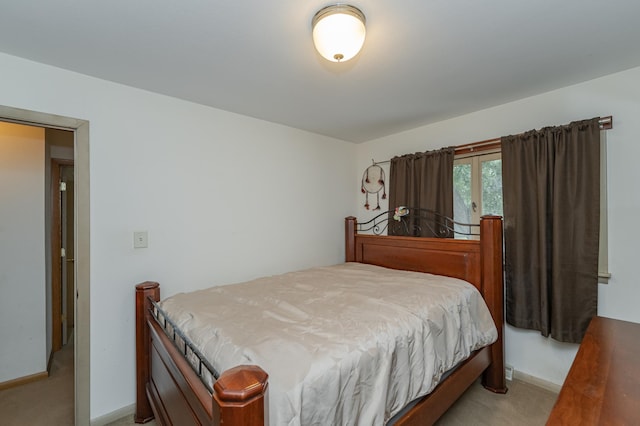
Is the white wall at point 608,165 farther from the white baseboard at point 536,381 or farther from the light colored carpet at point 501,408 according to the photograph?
the light colored carpet at point 501,408

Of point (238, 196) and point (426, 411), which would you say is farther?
point (238, 196)

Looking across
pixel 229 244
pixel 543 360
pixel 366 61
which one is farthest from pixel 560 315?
pixel 229 244

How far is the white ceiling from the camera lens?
133 centimetres

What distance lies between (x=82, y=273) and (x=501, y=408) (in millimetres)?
3066

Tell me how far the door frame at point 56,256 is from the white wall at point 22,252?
0.30 m

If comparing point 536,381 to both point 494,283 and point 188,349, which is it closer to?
point 494,283

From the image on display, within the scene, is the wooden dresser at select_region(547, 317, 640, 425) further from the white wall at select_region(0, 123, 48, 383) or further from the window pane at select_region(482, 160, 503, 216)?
the white wall at select_region(0, 123, 48, 383)

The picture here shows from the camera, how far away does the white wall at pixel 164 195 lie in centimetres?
193

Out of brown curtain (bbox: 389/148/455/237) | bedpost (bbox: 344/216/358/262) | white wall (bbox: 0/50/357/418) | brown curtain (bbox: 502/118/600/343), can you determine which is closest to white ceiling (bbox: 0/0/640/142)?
white wall (bbox: 0/50/357/418)

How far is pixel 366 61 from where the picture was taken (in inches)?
69.8

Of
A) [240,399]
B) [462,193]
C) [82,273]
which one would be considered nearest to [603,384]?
[240,399]

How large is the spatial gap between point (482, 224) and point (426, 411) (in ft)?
4.62

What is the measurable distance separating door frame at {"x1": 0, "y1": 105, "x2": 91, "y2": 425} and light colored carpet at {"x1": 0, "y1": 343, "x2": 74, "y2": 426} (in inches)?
10.9

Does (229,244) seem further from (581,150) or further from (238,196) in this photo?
(581,150)
